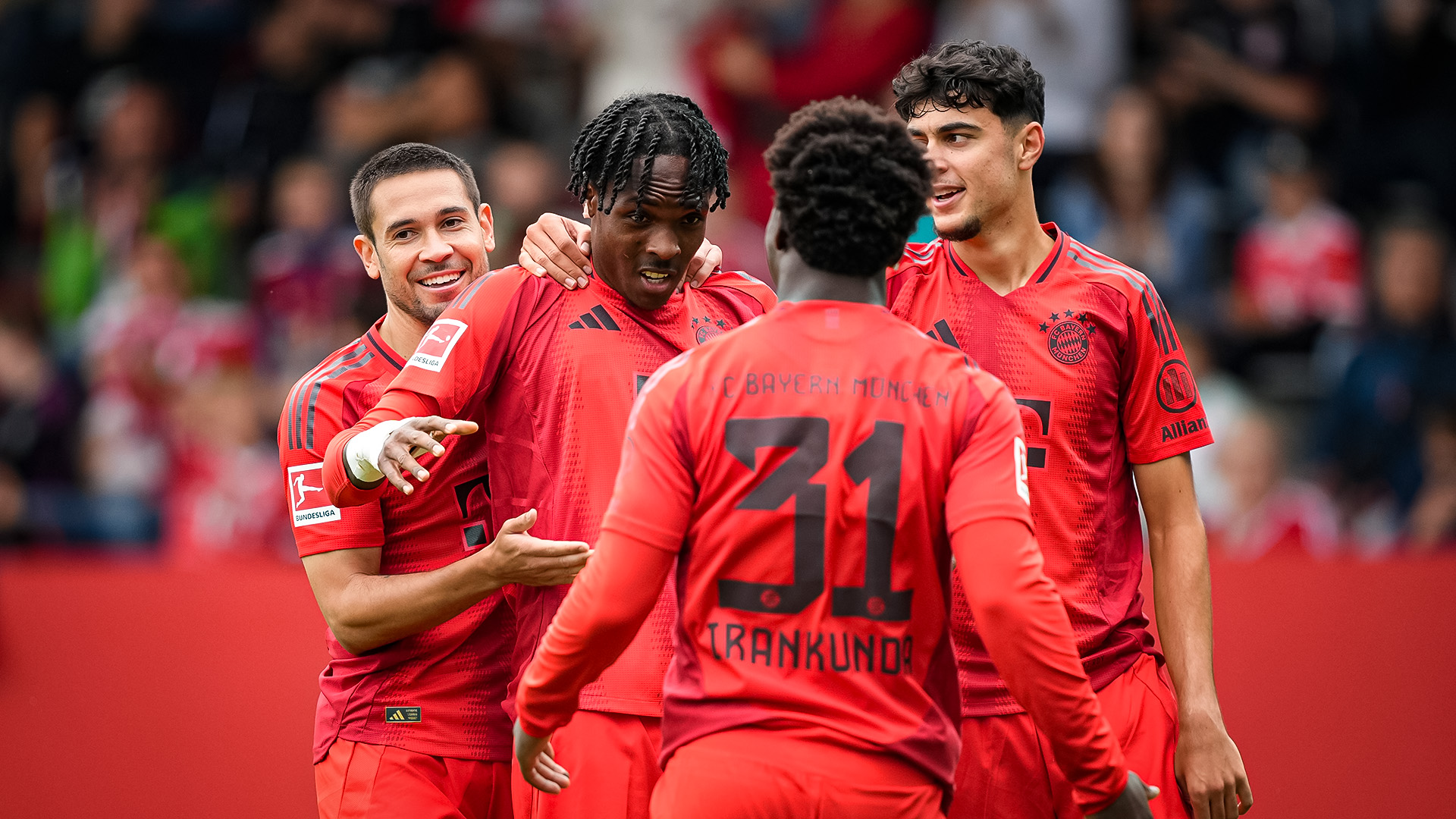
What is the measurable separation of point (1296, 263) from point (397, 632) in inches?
224

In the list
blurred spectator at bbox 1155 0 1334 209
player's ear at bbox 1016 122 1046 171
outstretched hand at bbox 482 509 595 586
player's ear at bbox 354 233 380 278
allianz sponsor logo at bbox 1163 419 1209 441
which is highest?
blurred spectator at bbox 1155 0 1334 209

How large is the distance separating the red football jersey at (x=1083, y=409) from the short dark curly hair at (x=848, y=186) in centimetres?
86

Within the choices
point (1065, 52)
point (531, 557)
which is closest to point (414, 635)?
point (531, 557)

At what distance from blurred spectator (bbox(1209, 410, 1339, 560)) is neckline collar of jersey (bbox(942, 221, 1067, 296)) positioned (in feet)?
11.4

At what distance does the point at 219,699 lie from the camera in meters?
5.52

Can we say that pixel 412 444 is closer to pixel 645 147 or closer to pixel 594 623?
pixel 594 623

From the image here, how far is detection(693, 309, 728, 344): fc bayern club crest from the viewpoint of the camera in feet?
11.4

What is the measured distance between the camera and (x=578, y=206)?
27.6ft

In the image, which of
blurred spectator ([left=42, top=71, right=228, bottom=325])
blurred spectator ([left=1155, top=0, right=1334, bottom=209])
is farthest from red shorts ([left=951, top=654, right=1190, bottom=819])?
blurred spectator ([left=42, top=71, right=228, bottom=325])

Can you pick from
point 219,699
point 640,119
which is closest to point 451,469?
point 640,119

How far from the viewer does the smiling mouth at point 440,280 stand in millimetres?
3912

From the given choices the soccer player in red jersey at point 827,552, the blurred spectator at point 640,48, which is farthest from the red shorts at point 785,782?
the blurred spectator at point 640,48

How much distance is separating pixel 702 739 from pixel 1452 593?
3647 mm

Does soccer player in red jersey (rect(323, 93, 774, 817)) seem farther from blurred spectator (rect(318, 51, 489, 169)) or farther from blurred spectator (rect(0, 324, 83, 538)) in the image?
blurred spectator (rect(318, 51, 489, 169))
